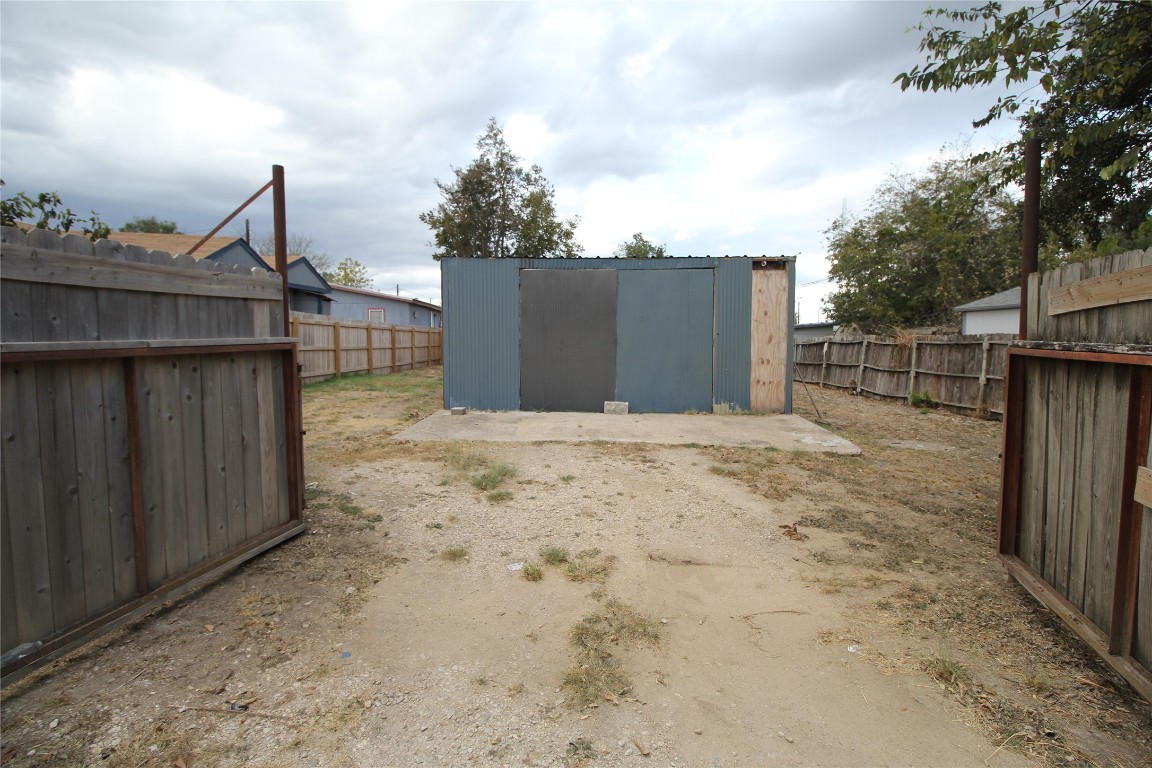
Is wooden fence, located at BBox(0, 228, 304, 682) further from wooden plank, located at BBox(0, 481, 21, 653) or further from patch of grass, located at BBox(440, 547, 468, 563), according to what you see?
patch of grass, located at BBox(440, 547, 468, 563)

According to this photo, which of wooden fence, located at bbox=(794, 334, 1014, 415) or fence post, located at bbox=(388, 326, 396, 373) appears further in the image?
fence post, located at bbox=(388, 326, 396, 373)

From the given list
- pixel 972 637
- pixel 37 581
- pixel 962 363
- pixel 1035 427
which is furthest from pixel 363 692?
pixel 962 363

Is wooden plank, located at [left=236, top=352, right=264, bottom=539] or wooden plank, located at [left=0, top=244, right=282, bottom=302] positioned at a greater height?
wooden plank, located at [left=0, top=244, right=282, bottom=302]

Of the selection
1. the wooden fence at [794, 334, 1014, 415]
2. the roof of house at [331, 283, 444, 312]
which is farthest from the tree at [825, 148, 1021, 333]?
the roof of house at [331, 283, 444, 312]

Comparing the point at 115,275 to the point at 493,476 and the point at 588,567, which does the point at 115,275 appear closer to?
the point at 588,567

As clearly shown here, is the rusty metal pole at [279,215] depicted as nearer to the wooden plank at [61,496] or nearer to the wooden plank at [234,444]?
the wooden plank at [234,444]

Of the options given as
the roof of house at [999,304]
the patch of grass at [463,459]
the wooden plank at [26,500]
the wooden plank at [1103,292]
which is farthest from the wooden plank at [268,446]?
the roof of house at [999,304]

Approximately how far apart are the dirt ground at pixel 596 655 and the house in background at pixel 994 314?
16927mm

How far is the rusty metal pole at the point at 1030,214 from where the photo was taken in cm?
329

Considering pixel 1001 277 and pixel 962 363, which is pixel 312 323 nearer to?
pixel 962 363

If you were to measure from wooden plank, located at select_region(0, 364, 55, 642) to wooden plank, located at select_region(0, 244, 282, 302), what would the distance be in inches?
14.7

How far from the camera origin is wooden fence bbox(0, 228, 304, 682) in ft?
7.29

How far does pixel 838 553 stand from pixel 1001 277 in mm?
26658

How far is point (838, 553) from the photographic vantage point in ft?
12.9
